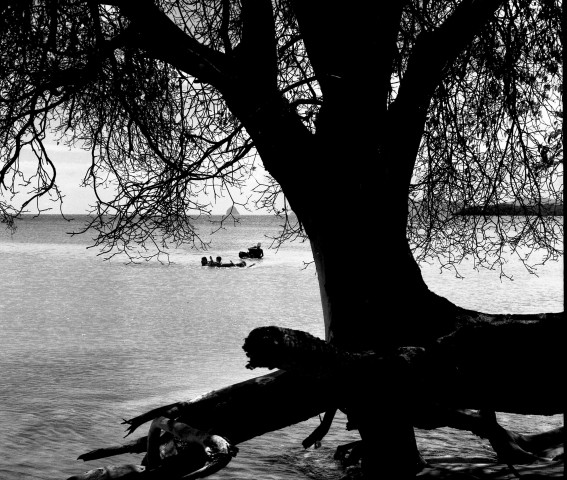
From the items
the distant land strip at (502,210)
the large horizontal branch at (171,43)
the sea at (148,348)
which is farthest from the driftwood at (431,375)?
the distant land strip at (502,210)

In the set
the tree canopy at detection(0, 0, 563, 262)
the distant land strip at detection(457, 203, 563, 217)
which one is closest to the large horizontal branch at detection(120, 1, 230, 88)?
the tree canopy at detection(0, 0, 563, 262)

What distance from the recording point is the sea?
912cm

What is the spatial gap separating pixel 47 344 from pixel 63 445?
9.93 meters

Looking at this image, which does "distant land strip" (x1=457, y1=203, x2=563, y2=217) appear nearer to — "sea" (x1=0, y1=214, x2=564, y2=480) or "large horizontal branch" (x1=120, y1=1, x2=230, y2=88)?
"sea" (x1=0, y1=214, x2=564, y2=480)

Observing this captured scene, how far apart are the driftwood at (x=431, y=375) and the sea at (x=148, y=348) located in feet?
4.33

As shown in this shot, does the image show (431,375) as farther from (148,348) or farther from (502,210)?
(148,348)

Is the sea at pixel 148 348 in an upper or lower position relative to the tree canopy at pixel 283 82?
lower

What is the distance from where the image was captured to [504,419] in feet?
34.6

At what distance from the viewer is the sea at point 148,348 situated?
912cm

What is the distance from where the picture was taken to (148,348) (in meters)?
18.6

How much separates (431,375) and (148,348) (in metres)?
14.9

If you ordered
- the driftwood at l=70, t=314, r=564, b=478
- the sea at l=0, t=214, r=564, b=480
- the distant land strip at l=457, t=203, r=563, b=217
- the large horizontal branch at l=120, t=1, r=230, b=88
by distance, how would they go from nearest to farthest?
the driftwood at l=70, t=314, r=564, b=478
the large horizontal branch at l=120, t=1, r=230, b=88
the sea at l=0, t=214, r=564, b=480
the distant land strip at l=457, t=203, r=563, b=217

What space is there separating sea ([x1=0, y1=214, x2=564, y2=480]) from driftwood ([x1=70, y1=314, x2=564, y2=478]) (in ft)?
4.33

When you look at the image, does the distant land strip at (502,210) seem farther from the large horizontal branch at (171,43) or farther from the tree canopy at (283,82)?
the large horizontal branch at (171,43)
